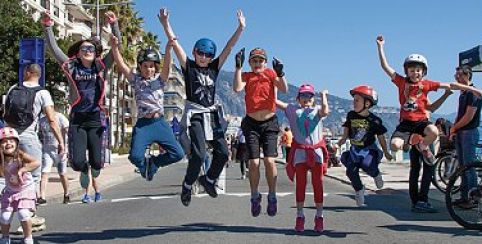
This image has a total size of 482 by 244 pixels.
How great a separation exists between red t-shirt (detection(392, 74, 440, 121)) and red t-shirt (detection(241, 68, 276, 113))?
2.00 m

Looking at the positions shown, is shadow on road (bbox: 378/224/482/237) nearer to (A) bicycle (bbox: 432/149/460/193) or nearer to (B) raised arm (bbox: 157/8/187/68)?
(B) raised arm (bbox: 157/8/187/68)

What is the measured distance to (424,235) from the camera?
786 centimetres

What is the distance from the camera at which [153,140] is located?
802 cm

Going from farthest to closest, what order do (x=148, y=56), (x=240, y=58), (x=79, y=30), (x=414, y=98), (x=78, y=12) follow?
(x=78, y=12) < (x=79, y=30) < (x=414, y=98) < (x=148, y=56) < (x=240, y=58)

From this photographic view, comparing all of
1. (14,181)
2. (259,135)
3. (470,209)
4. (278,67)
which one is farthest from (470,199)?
(14,181)

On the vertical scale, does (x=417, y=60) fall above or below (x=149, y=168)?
above

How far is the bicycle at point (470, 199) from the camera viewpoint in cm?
827

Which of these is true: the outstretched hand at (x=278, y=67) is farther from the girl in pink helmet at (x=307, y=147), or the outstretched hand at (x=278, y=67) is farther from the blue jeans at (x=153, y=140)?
the blue jeans at (x=153, y=140)

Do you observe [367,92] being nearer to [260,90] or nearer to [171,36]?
[260,90]

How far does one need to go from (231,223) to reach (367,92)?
263 centimetres

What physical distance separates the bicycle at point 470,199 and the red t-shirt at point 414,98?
95 cm

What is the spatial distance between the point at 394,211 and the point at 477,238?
9.34 feet

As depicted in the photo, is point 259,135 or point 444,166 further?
point 444,166

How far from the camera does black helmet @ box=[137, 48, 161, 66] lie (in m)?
8.13
